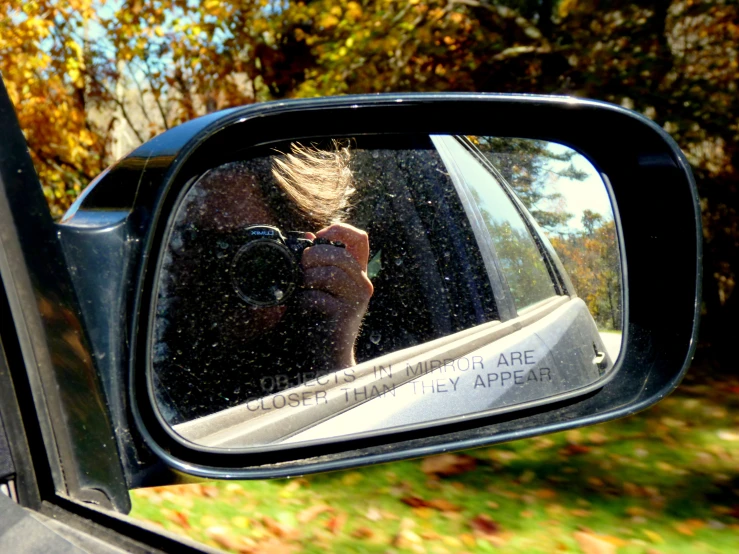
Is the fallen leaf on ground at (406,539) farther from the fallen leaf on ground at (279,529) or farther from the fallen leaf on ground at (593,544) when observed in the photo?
the fallen leaf on ground at (593,544)

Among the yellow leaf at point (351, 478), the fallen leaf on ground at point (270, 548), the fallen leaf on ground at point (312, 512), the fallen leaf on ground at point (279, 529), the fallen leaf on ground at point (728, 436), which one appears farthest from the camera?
the fallen leaf on ground at point (728, 436)

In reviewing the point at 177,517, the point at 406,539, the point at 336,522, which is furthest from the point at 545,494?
the point at 177,517

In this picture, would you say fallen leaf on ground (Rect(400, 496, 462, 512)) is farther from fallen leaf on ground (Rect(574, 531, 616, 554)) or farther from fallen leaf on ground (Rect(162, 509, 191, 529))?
fallen leaf on ground (Rect(162, 509, 191, 529))

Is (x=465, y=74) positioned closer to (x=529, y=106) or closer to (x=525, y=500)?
(x=525, y=500)

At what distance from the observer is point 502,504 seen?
3.83 metres

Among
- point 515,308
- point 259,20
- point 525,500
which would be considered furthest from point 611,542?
point 259,20

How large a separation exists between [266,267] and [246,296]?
0.19 feet

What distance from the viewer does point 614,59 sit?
248 inches

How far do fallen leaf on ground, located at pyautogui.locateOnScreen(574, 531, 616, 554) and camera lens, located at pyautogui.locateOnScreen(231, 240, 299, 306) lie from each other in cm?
247

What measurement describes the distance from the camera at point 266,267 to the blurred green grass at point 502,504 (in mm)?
2162

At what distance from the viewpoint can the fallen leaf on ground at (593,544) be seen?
3254 millimetres

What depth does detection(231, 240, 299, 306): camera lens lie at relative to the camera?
1.28 meters

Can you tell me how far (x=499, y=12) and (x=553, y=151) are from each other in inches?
212

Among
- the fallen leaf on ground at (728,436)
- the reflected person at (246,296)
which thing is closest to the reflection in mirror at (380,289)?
the reflected person at (246,296)
